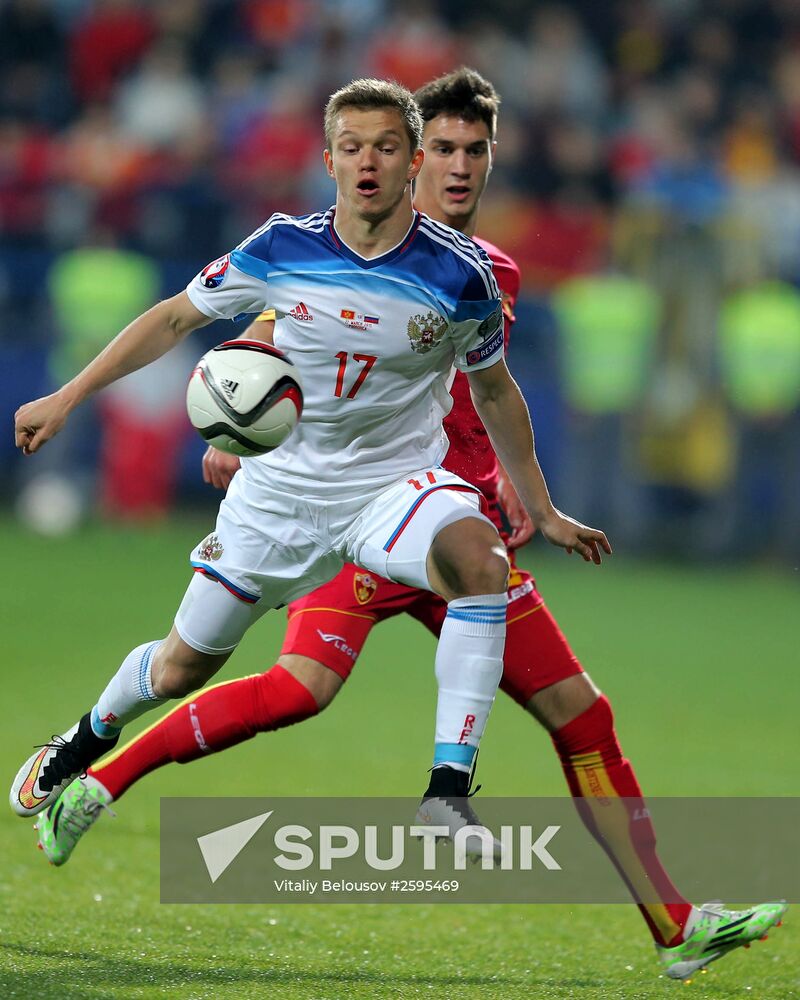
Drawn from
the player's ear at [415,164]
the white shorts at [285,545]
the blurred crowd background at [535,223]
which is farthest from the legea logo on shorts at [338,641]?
the blurred crowd background at [535,223]

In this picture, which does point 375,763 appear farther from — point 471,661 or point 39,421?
point 39,421

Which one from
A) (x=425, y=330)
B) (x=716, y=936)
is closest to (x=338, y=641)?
(x=425, y=330)

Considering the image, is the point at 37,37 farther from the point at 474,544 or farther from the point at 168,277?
the point at 474,544

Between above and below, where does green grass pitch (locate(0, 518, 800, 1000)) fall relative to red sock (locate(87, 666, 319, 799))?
below

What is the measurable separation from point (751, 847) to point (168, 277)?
8.06m

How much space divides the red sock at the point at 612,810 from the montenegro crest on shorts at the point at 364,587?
26.3 inches

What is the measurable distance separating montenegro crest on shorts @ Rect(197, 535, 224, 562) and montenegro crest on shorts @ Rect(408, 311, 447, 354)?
0.77 m

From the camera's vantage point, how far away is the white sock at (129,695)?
4.81 meters

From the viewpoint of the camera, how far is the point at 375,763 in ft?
23.4

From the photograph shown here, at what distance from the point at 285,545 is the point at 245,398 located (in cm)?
54

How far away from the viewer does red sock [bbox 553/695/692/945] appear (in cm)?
484

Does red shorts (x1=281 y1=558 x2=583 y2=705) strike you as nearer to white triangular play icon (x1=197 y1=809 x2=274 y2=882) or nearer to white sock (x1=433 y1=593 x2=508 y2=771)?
white sock (x1=433 y1=593 x2=508 y2=771)

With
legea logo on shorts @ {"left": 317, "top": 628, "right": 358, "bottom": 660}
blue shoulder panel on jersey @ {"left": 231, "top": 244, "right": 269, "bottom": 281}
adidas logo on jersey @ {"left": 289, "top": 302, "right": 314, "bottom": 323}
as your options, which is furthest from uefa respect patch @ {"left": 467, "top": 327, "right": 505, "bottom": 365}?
legea logo on shorts @ {"left": 317, "top": 628, "right": 358, "bottom": 660}

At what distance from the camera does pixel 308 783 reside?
679cm
